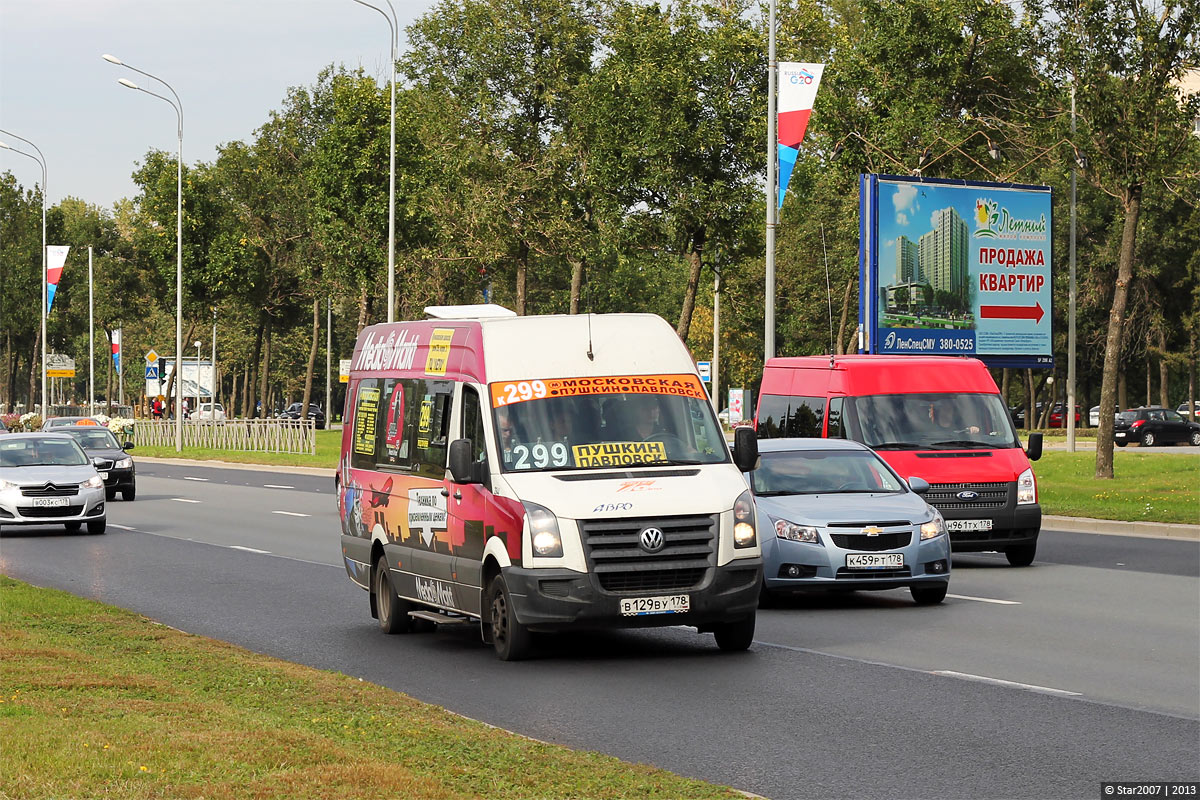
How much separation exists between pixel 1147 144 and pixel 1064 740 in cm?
2601

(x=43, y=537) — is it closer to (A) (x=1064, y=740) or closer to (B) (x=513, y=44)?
(A) (x=1064, y=740)

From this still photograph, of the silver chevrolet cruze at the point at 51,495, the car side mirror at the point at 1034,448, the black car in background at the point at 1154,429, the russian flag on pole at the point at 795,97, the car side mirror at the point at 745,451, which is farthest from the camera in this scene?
the black car in background at the point at 1154,429

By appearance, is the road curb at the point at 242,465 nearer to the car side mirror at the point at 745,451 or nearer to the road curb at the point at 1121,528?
the road curb at the point at 1121,528

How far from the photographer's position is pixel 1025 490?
19969mm

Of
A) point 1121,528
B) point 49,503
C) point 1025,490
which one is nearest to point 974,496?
point 1025,490

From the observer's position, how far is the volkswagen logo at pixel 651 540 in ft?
39.0

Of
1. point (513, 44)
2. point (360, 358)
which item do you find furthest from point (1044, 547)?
point (513, 44)

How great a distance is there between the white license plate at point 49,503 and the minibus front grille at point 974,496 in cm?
1364

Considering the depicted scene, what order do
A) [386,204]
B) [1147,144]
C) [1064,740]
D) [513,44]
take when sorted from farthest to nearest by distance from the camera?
[386,204]
[513,44]
[1147,144]
[1064,740]

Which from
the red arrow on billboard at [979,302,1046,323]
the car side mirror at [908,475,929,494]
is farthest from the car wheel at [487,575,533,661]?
the red arrow on billboard at [979,302,1046,323]

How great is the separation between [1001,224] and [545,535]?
24.9m

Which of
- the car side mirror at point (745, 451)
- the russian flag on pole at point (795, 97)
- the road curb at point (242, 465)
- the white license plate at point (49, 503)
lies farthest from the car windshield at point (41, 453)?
the road curb at point (242, 465)

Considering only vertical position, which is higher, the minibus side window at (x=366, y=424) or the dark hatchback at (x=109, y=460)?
the minibus side window at (x=366, y=424)

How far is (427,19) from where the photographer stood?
5191 centimetres
